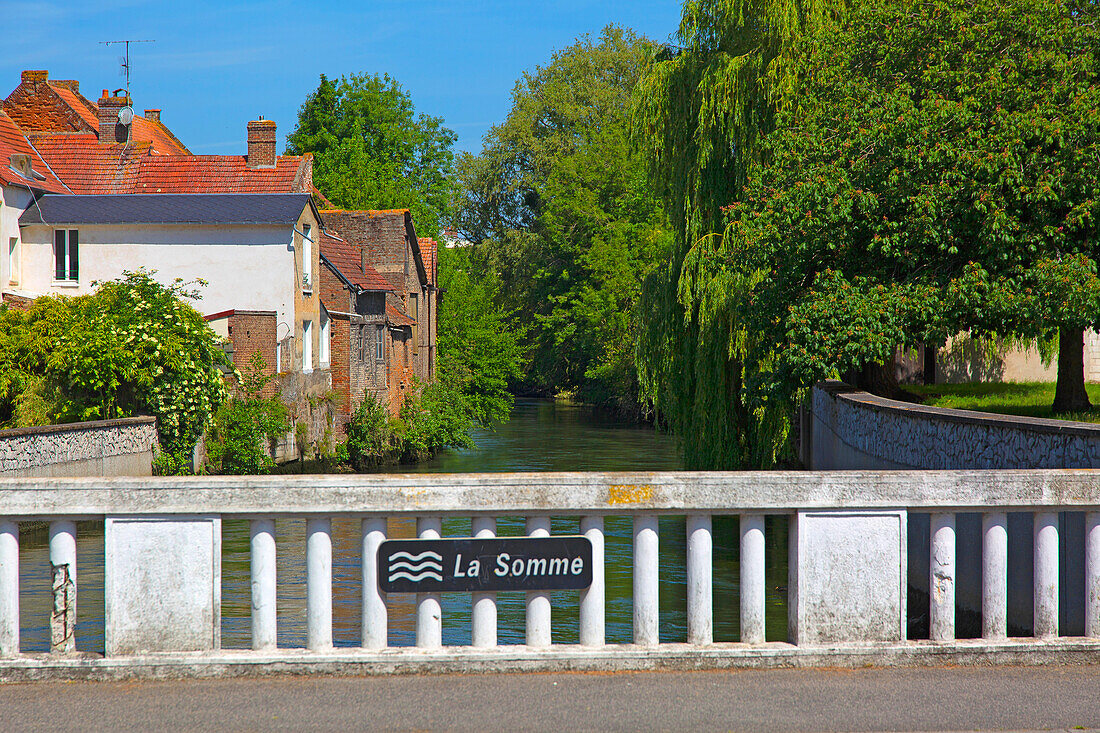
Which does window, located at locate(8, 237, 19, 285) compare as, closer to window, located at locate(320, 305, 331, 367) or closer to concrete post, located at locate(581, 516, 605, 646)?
window, located at locate(320, 305, 331, 367)

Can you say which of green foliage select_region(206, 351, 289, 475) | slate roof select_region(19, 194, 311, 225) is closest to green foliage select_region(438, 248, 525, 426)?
slate roof select_region(19, 194, 311, 225)

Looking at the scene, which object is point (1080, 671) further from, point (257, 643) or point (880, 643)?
point (257, 643)

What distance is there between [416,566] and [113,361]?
21.9 metres

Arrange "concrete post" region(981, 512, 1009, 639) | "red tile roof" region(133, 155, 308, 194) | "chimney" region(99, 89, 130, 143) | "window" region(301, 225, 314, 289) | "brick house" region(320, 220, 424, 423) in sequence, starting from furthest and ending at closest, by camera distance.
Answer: "chimney" region(99, 89, 130, 143)
"brick house" region(320, 220, 424, 423)
"red tile roof" region(133, 155, 308, 194)
"window" region(301, 225, 314, 289)
"concrete post" region(981, 512, 1009, 639)

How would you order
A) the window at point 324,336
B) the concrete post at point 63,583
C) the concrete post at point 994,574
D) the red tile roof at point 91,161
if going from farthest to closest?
the red tile roof at point 91,161 → the window at point 324,336 → the concrete post at point 994,574 → the concrete post at point 63,583

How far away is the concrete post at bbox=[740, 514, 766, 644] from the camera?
5391mm

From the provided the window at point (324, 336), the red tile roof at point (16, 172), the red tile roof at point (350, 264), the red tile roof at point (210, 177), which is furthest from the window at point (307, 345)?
the red tile roof at point (16, 172)

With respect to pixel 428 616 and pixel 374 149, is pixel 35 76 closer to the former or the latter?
pixel 374 149

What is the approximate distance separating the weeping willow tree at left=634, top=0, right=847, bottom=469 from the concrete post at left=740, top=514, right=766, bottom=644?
15.6m

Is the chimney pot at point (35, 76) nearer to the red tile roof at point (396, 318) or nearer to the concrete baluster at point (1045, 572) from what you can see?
the red tile roof at point (396, 318)

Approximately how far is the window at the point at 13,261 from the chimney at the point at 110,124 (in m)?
9.00

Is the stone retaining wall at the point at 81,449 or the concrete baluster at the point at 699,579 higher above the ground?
the concrete baluster at the point at 699,579

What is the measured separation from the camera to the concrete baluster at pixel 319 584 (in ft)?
17.0

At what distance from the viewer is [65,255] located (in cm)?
3281
